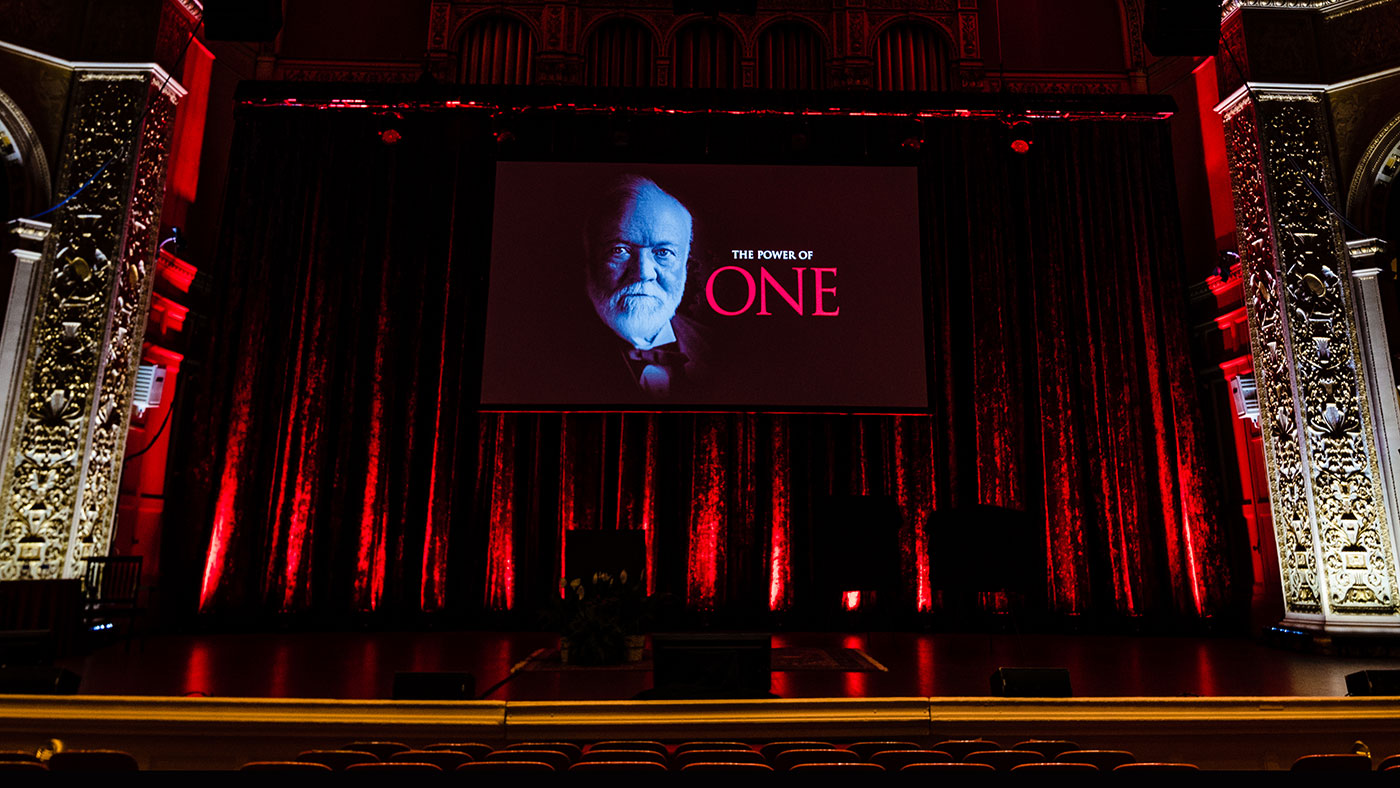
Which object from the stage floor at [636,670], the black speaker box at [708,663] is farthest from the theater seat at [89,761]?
the black speaker box at [708,663]

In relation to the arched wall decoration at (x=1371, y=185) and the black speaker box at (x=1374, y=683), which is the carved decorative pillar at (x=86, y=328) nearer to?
the black speaker box at (x=1374, y=683)

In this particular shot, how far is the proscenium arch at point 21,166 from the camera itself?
6.28 metres

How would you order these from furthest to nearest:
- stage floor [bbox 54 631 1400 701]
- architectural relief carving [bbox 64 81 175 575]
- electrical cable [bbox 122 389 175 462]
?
1. electrical cable [bbox 122 389 175 462]
2. architectural relief carving [bbox 64 81 175 575]
3. stage floor [bbox 54 631 1400 701]

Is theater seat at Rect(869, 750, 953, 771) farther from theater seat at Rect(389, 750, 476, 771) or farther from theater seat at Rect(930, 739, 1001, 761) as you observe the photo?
theater seat at Rect(389, 750, 476, 771)

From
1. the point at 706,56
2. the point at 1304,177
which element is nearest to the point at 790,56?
the point at 706,56

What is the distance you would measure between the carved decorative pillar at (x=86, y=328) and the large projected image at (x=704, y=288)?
2.68 metres

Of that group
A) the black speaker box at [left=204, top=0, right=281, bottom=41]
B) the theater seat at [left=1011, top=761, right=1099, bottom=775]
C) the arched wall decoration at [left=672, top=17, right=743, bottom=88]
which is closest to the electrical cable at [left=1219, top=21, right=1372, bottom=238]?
the arched wall decoration at [left=672, top=17, right=743, bottom=88]

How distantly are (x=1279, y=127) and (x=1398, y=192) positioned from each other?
990mm

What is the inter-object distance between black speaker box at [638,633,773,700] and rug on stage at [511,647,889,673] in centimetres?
166

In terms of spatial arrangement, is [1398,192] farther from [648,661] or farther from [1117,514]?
[648,661]

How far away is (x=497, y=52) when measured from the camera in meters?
8.79

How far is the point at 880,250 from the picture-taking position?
793cm

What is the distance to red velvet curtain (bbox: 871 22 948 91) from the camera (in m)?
8.82

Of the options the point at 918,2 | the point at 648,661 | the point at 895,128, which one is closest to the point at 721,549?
the point at 648,661
